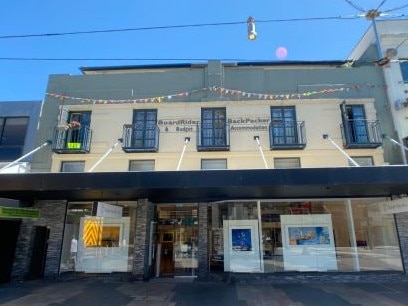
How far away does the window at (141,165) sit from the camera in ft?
49.5

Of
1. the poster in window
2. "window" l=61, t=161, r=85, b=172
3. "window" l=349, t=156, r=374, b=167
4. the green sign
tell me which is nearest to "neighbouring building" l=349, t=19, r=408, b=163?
"window" l=349, t=156, r=374, b=167

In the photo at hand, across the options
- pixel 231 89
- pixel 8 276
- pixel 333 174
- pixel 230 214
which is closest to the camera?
pixel 333 174

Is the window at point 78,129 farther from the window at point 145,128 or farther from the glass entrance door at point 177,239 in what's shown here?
the glass entrance door at point 177,239

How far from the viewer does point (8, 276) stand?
13070 mm

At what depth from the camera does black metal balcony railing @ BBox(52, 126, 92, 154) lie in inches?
588

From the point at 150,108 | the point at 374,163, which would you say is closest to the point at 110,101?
the point at 150,108

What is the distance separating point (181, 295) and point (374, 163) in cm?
990

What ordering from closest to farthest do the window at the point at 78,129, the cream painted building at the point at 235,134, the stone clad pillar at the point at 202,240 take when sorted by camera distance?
the stone clad pillar at the point at 202,240
the cream painted building at the point at 235,134
the window at the point at 78,129

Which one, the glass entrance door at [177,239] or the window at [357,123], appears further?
the window at [357,123]

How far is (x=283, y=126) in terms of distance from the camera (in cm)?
1544

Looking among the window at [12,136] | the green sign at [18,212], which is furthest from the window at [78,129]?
the green sign at [18,212]

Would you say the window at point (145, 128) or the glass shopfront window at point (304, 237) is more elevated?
the window at point (145, 128)

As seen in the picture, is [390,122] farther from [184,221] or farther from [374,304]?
[184,221]

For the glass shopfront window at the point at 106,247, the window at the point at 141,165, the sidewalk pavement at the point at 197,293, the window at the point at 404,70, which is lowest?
the sidewalk pavement at the point at 197,293
